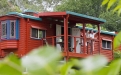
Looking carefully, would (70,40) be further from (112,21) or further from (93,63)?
(112,21)

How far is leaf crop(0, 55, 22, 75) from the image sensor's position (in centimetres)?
32

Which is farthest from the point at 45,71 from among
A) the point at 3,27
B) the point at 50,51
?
the point at 3,27

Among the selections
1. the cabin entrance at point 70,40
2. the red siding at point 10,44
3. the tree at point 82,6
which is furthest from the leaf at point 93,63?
the tree at point 82,6

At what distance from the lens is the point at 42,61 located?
1.04ft

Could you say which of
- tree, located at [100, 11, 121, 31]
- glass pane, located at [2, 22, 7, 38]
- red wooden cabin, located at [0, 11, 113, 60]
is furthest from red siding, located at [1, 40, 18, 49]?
tree, located at [100, 11, 121, 31]

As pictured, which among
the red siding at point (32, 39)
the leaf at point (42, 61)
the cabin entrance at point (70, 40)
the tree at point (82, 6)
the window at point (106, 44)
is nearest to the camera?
the leaf at point (42, 61)

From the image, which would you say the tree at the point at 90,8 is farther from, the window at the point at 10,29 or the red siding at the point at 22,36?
the window at the point at 10,29

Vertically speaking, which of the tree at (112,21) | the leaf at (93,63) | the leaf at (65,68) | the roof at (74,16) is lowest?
the leaf at (65,68)

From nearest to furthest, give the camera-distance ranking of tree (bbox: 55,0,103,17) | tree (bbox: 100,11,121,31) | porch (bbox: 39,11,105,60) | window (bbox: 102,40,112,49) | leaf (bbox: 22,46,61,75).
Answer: leaf (bbox: 22,46,61,75)
porch (bbox: 39,11,105,60)
window (bbox: 102,40,112,49)
tree (bbox: 100,11,121,31)
tree (bbox: 55,0,103,17)

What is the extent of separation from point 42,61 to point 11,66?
1.1 inches

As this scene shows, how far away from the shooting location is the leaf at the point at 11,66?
0.32 meters

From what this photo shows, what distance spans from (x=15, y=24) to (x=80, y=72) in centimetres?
1466

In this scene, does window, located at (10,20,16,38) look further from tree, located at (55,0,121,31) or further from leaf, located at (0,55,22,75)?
tree, located at (55,0,121,31)

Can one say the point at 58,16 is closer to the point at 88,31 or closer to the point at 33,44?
the point at 33,44
